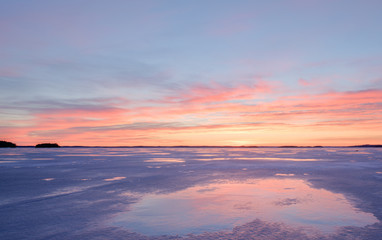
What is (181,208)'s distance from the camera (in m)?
7.18

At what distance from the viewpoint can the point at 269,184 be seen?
11.2m

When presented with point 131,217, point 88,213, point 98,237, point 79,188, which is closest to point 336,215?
point 131,217

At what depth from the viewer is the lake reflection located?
A: 5719 millimetres

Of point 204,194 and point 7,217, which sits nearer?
point 7,217

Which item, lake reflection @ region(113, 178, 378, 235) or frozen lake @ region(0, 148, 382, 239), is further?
lake reflection @ region(113, 178, 378, 235)

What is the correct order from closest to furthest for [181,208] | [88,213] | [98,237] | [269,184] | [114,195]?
[98,237]
[88,213]
[181,208]
[114,195]
[269,184]

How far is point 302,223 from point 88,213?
4.94m

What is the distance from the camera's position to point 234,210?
22.7ft

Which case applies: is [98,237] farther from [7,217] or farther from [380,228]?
[380,228]

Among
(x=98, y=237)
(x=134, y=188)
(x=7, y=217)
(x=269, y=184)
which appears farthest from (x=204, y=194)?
(x=7, y=217)

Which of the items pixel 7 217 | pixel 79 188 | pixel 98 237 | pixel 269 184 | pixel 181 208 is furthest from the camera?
pixel 269 184

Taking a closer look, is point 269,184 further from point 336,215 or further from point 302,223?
point 302,223

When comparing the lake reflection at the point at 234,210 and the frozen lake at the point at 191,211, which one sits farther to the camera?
the lake reflection at the point at 234,210

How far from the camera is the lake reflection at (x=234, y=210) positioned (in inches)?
225
